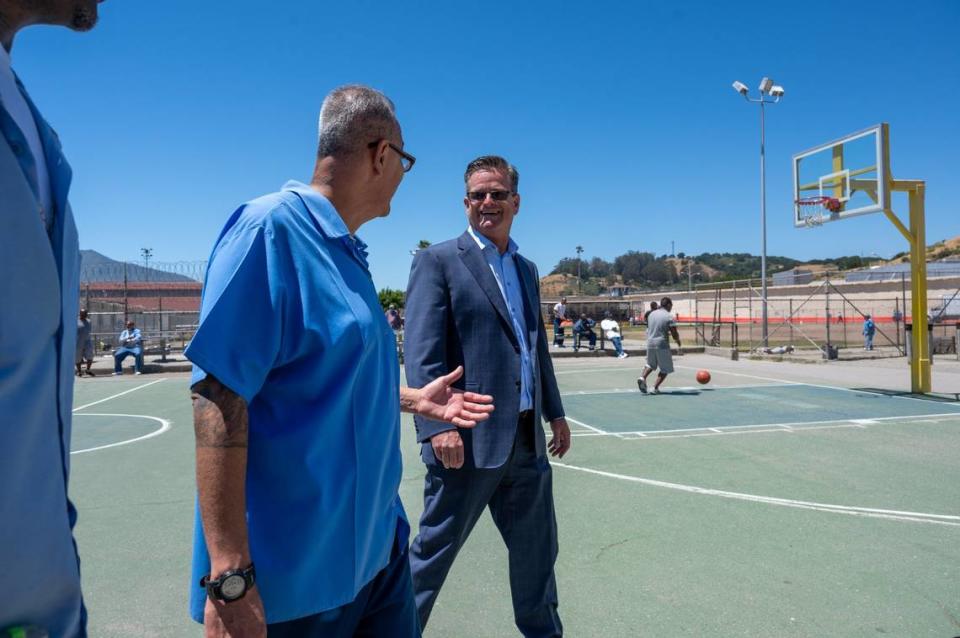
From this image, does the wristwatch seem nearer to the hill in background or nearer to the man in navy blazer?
the man in navy blazer

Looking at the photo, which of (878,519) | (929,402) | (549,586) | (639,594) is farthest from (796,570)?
(929,402)

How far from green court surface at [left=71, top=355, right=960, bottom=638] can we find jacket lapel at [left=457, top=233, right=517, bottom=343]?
5.24 feet

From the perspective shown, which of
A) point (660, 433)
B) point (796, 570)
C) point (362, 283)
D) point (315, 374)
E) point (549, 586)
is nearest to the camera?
point (315, 374)

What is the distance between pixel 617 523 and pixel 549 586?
→ 2.12 metres

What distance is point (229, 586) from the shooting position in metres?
1.47

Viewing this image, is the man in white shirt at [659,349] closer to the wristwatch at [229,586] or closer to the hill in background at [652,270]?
the wristwatch at [229,586]

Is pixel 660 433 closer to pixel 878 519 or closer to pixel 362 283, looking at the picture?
pixel 878 519

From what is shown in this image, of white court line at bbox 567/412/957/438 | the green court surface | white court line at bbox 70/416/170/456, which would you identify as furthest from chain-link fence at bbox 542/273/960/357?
white court line at bbox 70/416/170/456

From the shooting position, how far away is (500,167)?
3354 mm

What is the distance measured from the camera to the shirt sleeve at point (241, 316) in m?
1.48

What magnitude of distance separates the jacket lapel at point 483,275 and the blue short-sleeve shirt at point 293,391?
4.64ft

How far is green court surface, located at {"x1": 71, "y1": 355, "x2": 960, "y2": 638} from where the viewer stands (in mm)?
3475

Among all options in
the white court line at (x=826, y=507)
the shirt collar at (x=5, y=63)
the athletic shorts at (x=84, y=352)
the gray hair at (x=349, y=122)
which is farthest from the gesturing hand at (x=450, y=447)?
the athletic shorts at (x=84, y=352)

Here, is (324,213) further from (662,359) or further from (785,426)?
(662,359)
